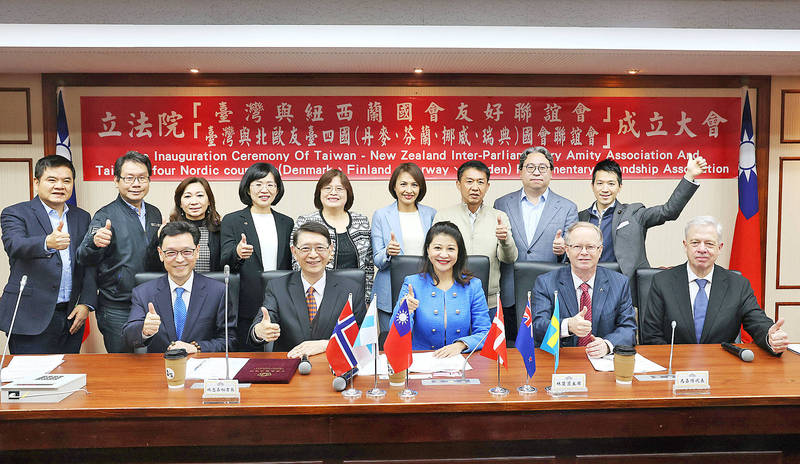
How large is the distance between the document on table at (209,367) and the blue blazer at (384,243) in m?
1.15

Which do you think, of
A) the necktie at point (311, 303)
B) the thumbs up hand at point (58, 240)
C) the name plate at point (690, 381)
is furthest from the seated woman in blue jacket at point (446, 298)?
the thumbs up hand at point (58, 240)

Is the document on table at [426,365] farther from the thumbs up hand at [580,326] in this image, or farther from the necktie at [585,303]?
the necktie at [585,303]

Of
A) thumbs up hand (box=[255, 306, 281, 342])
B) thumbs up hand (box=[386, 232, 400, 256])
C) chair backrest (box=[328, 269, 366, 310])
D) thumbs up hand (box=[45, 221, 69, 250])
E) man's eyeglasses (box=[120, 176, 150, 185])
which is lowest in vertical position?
thumbs up hand (box=[255, 306, 281, 342])

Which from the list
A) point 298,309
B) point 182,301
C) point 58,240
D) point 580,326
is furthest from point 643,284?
point 58,240

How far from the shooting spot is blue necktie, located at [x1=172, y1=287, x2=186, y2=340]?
2.51 metres

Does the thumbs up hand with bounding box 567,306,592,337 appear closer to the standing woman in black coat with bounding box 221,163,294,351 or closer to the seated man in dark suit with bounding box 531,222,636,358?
the seated man in dark suit with bounding box 531,222,636,358

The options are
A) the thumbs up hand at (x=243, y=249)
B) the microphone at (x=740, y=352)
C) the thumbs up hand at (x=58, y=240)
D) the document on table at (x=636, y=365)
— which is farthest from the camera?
the thumbs up hand at (x=243, y=249)

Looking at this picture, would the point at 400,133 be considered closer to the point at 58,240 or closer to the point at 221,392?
the point at 58,240

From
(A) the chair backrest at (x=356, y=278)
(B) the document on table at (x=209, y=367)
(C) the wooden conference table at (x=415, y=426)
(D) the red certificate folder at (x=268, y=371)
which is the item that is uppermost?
(A) the chair backrest at (x=356, y=278)

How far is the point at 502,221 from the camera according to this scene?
3.16 meters

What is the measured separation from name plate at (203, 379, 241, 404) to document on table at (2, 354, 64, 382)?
0.64m

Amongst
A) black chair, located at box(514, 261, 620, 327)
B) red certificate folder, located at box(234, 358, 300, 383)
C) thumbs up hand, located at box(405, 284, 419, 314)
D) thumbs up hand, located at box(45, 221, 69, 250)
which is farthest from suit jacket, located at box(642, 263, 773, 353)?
thumbs up hand, located at box(45, 221, 69, 250)

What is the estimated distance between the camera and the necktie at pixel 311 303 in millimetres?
2525

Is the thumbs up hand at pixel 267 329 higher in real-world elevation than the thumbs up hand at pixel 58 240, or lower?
lower
